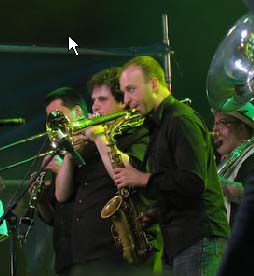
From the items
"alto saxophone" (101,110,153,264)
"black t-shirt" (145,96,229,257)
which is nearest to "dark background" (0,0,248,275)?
"alto saxophone" (101,110,153,264)

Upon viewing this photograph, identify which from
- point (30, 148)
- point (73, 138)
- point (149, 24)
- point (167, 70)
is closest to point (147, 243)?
point (73, 138)

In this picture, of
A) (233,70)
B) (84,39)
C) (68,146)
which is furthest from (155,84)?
(84,39)

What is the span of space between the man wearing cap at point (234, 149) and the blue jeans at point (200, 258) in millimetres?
501

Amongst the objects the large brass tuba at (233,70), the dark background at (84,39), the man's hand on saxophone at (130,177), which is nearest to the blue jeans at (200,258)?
the man's hand on saxophone at (130,177)

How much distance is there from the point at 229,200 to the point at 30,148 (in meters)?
3.05

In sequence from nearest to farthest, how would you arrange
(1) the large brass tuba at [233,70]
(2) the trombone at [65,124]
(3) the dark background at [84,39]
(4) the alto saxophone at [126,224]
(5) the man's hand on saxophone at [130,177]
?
(1) the large brass tuba at [233,70]
(5) the man's hand on saxophone at [130,177]
(4) the alto saxophone at [126,224]
(2) the trombone at [65,124]
(3) the dark background at [84,39]

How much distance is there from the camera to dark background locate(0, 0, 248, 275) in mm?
6238

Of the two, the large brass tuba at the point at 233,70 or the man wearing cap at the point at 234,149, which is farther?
the man wearing cap at the point at 234,149

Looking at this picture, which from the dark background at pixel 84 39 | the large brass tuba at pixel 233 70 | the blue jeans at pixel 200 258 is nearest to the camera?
the large brass tuba at pixel 233 70

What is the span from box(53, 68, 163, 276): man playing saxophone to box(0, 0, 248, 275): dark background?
202 cm

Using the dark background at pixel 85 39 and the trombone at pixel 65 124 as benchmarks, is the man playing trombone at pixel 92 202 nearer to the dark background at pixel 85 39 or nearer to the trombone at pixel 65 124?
the trombone at pixel 65 124

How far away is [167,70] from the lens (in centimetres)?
501

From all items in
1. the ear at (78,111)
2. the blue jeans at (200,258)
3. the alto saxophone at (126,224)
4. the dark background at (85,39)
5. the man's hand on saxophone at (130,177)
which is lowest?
the blue jeans at (200,258)

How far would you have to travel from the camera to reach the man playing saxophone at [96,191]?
377 cm
